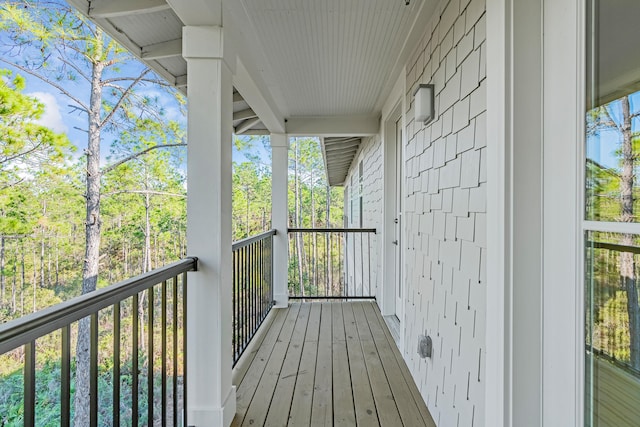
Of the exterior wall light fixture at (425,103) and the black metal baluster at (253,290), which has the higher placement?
the exterior wall light fixture at (425,103)

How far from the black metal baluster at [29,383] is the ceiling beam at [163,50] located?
1.99m

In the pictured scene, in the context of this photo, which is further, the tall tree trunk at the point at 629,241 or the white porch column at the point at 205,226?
the white porch column at the point at 205,226

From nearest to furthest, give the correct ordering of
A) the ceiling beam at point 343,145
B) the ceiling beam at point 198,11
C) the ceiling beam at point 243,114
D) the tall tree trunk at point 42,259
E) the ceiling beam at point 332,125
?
the ceiling beam at point 198,11 → the ceiling beam at point 243,114 → the ceiling beam at point 332,125 → the ceiling beam at point 343,145 → the tall tree trunk at point 42,259

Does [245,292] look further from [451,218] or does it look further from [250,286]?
[451,218]

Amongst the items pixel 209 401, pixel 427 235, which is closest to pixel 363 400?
pixel 209 401

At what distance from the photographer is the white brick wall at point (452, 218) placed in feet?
4.33

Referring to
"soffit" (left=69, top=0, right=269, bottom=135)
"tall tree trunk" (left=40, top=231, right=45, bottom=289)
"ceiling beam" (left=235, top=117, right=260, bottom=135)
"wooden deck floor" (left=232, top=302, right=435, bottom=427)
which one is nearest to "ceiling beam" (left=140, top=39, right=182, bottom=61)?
"soffit" (left=69, top=0, right=269, bottom=135)

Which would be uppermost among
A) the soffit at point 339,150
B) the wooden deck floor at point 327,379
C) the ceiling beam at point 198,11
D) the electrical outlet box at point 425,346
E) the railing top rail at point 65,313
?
the soffit at point 339,150

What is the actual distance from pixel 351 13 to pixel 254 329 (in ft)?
9.13

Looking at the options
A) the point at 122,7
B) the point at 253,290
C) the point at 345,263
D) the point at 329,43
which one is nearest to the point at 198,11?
the point at 122,7

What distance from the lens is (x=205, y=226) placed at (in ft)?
5.66

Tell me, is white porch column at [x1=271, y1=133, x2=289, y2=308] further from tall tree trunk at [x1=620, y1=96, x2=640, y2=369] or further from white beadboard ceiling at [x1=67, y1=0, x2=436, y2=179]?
tall tree trunk at [x1=620, y1=96, x2=640, y2=369]

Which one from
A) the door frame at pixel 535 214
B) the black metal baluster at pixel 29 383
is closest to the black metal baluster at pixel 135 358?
the black metal baluster at pixel 29 383

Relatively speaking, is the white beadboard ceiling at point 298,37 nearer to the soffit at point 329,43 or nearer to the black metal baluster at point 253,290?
the soffit at point 329,43
